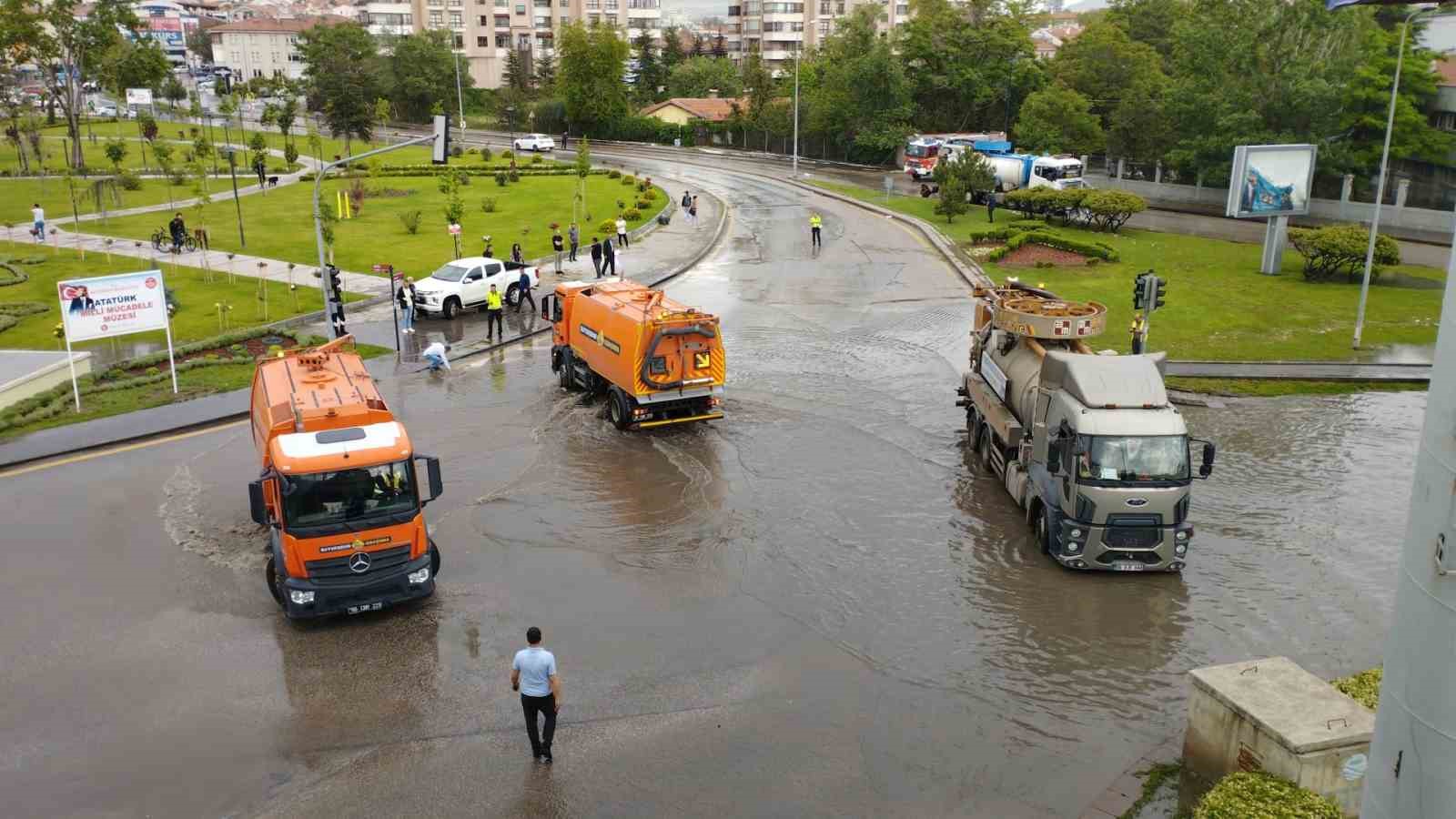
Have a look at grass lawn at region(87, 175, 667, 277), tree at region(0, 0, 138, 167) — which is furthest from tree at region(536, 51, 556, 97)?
grass lawn at region(87, 175, 667, 277)

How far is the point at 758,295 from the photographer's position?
35.6 m

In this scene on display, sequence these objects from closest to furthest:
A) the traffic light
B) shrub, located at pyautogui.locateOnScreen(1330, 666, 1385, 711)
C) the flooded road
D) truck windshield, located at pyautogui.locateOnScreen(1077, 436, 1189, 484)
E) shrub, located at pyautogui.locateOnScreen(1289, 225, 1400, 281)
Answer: shrub, located at pyautogui.locateOnScreen(1330, 666, 1385, 711), the flooded road, truck windshield, located at pyautogui.locateOnScreen(1077, 436, 1189, 484), the traffic light, shrub, located at pyautogui.locateOnScreen(1289, 225, 1400, 281)

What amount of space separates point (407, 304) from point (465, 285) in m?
3.05

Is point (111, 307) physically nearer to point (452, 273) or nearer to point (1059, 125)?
point (452, 273)

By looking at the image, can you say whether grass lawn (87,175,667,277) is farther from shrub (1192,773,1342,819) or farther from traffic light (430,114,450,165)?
shrub (1192,773,1342,819)

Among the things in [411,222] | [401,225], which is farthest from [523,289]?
[401,225]

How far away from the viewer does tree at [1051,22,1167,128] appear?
66.9 meters

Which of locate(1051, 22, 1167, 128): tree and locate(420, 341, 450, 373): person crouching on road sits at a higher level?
locate(1051, 22, 1167, 128): tree

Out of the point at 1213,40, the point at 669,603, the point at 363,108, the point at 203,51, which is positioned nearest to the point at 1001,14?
the point at 1213,40

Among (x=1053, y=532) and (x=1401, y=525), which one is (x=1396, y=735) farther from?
(x=1401, y=525)

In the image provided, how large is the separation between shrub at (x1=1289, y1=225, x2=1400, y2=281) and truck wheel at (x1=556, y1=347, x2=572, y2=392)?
25.3 m

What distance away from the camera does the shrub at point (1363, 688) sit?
36.4 ft

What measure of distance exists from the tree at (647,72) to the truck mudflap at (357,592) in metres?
103

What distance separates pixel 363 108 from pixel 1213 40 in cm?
5007
